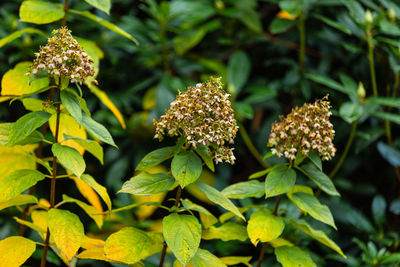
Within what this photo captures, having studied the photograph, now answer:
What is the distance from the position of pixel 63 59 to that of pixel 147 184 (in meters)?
0.36

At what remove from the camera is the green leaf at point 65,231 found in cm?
110

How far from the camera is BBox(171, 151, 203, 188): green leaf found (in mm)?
1068

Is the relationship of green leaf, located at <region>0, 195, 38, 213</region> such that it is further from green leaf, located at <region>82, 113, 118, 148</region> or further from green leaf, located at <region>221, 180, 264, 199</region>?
green leaf, located at <region>221, 180, 264, 199</region>

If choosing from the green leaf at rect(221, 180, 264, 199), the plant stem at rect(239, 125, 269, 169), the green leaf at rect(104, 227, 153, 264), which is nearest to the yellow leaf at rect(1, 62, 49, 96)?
the green leaf at rect(104, 227, 153, 264)

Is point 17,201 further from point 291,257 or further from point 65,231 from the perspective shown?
point 291,257

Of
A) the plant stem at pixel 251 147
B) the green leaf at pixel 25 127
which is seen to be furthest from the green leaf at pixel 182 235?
the plant stem at pixel 251 147

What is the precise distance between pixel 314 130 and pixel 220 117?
276 mm

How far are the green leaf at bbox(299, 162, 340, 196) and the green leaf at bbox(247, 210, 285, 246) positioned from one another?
150 mm

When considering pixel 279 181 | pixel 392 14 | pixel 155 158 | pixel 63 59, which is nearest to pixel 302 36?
pixel 392 14

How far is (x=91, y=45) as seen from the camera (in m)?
1.56

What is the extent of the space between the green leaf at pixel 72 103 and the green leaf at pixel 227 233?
1.60 ft

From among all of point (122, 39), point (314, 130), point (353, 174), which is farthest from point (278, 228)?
point (122, 39)

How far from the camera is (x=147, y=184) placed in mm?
1144

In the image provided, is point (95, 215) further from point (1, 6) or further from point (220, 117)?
point (1, 6)
